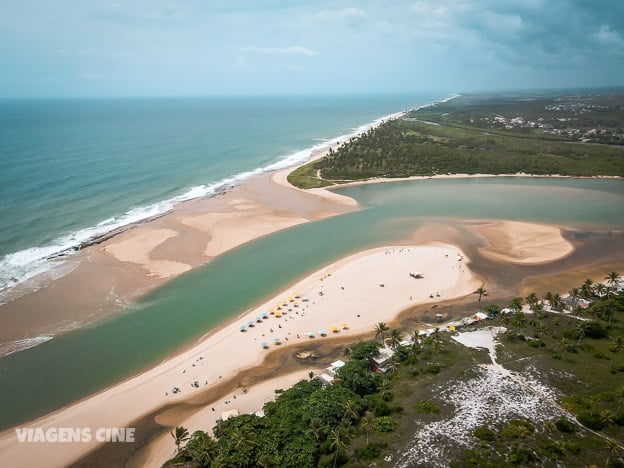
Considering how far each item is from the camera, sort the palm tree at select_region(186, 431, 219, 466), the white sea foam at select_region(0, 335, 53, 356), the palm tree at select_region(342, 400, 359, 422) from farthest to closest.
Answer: the white sea foam at select_region(0, 335, 53, 356)
the palm tree at select_region(342, 400, 359, 422)
the palm tree at select_region(186, 431, 219, 466)

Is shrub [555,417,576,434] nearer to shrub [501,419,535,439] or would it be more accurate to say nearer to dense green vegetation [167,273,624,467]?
dense green vegetation [167,273,624,467]

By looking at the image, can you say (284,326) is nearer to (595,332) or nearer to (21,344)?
(21,344)

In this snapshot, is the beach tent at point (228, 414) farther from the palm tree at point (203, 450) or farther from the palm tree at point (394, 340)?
the palm tree at point (394, 340)

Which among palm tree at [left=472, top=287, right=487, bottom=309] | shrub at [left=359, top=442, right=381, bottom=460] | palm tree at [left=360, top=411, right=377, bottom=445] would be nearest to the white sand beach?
palm tree at [left=472, top=287, right=487, bottom=309]

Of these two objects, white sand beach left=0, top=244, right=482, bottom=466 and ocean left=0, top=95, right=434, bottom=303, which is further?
ocean left=0, top=95, right=434, bottom=303

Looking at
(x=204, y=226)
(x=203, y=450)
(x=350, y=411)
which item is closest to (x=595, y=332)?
(x=350, y=411)

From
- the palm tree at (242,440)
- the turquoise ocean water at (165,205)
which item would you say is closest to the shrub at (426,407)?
the palm tree at (242,440)
